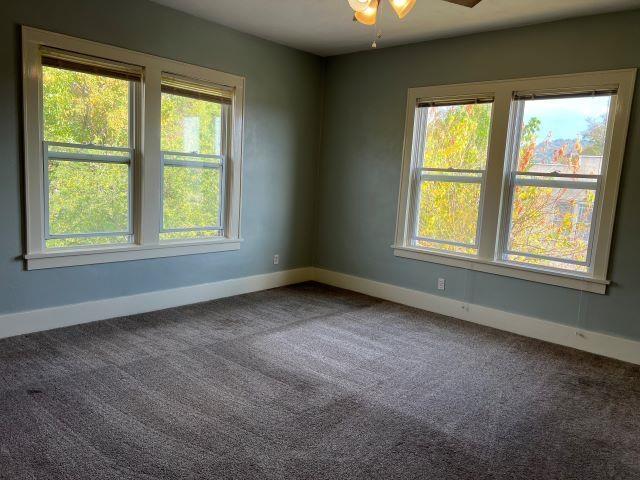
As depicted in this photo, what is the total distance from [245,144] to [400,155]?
162 cm

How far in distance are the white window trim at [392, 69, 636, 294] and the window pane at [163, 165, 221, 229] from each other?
6.33ft

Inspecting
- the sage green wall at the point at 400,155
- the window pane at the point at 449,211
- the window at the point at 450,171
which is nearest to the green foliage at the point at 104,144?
the sage green wall at the point at 400,155

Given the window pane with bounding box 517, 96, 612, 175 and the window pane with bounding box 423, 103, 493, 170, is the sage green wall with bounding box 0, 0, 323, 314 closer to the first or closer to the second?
the window pane with bounding box 423, 103, 493, 170

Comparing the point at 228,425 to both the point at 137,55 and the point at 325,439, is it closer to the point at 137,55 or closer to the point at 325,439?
the point at 325,439

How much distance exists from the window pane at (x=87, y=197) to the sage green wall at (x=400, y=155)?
2439mm

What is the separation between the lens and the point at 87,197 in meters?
3.79

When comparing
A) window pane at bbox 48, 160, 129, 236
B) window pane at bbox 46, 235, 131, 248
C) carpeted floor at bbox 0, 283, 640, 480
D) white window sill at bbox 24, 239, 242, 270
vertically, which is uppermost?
window pane at bbox 48, 160, 129, 236

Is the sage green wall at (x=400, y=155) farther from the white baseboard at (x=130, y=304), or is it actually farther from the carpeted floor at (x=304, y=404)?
the white baseboard at (x=130, y=304)

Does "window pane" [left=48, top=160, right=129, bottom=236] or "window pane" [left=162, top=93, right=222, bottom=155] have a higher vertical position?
"window pane" [left=162, top=93, right=222, bottom=155]

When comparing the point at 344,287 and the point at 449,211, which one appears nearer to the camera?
the point at 449,211

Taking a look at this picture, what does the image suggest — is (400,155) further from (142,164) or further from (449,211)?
(142,164)

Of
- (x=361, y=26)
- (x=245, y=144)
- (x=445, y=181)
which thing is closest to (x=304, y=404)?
(x=445, y=181)

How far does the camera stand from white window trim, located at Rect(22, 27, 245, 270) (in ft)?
11.1

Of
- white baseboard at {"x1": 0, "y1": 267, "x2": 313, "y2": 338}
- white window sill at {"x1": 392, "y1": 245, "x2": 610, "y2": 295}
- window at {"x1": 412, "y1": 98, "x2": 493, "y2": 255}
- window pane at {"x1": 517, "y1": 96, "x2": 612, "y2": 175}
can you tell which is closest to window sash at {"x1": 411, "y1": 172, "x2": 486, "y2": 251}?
window at {"x1": 412, "y1": 98, "x2": 493, "y2": 255}
